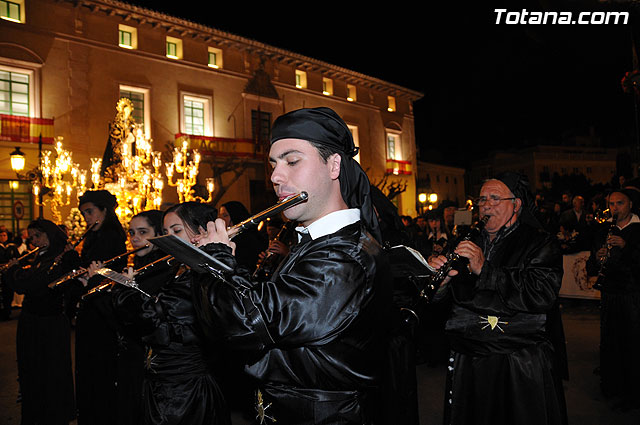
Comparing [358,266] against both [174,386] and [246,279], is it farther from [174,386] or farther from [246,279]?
[174,386]

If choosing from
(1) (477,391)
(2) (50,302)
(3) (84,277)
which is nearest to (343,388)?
(1) (477,391)

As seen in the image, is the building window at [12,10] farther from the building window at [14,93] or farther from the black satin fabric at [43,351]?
the black satin fabric at [43,351]

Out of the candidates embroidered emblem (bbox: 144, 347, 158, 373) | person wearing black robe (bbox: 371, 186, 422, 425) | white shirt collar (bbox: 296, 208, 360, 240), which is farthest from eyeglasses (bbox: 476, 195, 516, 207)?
embroidered emblem (bbox: 144, 347, 158, 373)

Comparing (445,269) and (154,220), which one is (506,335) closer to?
(445,269)

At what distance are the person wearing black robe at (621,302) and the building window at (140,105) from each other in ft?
69.8

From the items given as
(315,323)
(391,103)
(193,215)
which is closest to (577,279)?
(193,215)

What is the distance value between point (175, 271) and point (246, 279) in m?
2.13

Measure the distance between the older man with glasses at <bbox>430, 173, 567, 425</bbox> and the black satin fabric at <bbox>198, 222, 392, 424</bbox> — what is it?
4.90 feet

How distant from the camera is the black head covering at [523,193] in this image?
11.5 feet

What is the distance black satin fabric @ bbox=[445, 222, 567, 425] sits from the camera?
299 cm

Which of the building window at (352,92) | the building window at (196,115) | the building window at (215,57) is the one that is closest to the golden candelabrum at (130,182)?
the building window at (196,115)

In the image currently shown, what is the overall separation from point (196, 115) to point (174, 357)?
23.2m

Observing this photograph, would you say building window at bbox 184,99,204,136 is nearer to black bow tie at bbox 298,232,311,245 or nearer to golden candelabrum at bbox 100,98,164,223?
golden candelabrum at bbox 100,98,164,223

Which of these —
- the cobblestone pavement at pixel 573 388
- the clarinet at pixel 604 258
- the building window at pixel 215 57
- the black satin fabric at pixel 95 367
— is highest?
the building window at pixel 215 57
